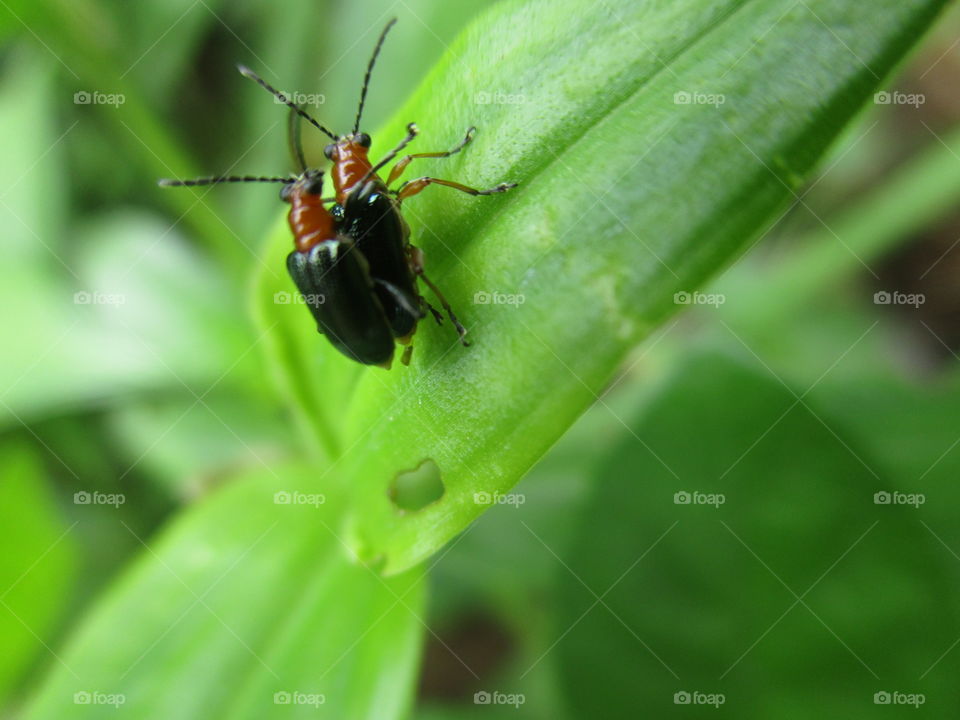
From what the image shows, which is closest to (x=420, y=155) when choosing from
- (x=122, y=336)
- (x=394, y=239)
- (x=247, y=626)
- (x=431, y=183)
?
(x=431, y=183)

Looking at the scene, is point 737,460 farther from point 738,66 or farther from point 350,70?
point 350,70

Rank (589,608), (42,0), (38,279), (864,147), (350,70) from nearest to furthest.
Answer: (589,608)
(42,0)
(38,279)
(350,70)
(864,147)

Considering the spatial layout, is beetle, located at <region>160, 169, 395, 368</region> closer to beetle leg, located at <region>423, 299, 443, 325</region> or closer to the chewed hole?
beetle leg, located at <region>423, 299, 443, 325</region>

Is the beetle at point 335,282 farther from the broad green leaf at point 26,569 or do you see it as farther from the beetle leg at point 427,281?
the broad green leaf at point 26,569

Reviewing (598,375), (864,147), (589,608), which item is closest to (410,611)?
(589,608)

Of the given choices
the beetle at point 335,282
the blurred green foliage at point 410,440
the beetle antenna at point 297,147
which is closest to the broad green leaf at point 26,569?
the blurred green foliage at point 410,440

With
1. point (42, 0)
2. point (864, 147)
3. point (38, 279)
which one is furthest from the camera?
point (864, 147)

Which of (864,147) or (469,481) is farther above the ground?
(469,481)
